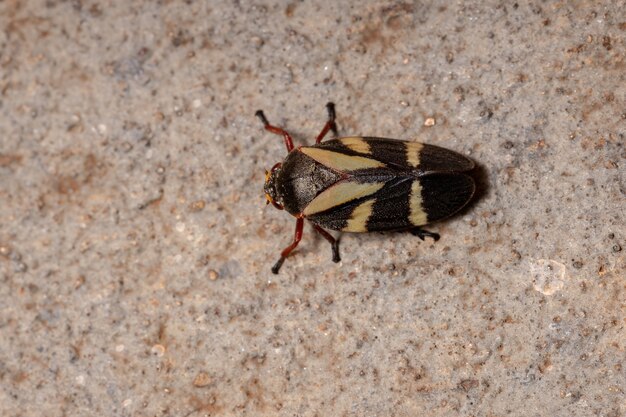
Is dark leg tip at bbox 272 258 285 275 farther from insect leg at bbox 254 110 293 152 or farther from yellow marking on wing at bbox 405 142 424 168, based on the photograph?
yellow marking on wing at bbox 405 142 424 168

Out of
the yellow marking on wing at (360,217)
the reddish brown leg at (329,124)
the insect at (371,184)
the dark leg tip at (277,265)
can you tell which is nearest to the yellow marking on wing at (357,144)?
the insect at (371,184)

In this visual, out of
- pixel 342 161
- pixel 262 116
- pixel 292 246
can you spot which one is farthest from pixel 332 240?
pixel 262 116

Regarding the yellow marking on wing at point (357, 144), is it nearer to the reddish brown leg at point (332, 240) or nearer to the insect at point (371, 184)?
the insect at point (371, 184)

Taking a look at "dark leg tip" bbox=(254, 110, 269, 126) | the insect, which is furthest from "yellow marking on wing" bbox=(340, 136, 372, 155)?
"dark leg tip" bbox=(254, 110, 269, 126)

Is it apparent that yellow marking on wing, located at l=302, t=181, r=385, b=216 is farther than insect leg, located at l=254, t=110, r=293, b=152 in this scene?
No

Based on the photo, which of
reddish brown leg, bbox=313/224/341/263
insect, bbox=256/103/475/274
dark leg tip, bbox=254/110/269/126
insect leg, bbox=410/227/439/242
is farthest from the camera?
dark leg tip, bbox=254/110/269/126

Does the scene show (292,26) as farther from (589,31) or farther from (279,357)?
(279,357)

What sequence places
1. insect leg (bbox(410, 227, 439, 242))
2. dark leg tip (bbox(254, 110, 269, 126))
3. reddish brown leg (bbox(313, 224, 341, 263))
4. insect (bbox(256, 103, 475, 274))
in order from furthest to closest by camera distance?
1. dark leg tip (bbox(254, 110, 269, 126))
2. reddish brown leg (bbox(313, 224, 341, 263))
3. insect leg (bbox(410, 227, 439, 242))
4. insect (bbox(256, 103, 475, 274))

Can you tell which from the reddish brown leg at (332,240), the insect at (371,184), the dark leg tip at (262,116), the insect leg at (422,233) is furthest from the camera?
the dark leg tip at (262,116)

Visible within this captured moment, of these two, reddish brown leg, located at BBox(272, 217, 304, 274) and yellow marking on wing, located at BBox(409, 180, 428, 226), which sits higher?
yellow marking on wing, located at BBox(409, 180, 428, 226)
